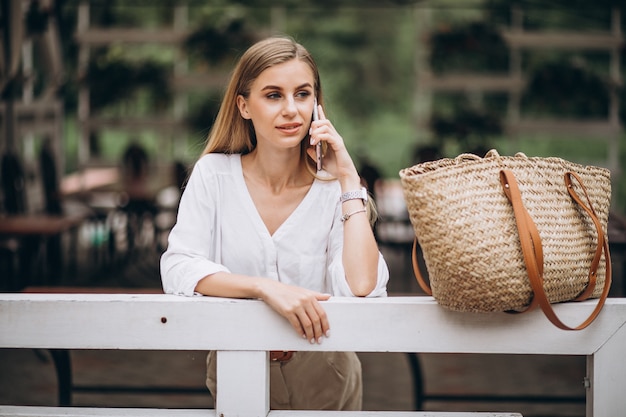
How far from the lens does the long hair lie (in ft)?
7.36

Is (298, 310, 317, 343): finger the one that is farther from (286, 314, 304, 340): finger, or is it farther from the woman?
the woman

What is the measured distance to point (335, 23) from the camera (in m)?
18.3

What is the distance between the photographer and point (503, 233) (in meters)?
1.68

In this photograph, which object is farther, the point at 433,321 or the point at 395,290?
the point at 395,290

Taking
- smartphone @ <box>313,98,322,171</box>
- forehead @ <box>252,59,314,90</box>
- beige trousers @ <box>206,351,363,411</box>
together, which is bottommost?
beige trousers @ <box>206,351,363,411</box>

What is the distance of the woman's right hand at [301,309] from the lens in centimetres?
174

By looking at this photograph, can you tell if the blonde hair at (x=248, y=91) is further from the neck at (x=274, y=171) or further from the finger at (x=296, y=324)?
the finger at (x=296, y=324)

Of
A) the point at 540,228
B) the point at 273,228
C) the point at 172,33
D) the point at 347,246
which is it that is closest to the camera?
the point at 540,228

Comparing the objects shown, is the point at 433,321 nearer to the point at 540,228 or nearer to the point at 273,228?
the point at 540,228

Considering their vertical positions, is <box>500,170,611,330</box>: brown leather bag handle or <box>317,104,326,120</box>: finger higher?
<box>317,104,326,120</box>: finger

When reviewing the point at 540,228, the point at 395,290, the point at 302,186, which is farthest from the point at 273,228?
the point at 395,290

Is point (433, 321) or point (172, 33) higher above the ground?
point (172, 33)

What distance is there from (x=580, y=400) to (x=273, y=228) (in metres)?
1.75

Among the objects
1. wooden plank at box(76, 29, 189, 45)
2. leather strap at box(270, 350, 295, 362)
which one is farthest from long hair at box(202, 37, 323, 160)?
wooden plank at box(76, 29, 189, 45)
